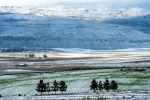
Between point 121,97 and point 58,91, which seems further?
point 58,91

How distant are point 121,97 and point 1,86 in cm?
3070

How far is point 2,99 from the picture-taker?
52750 mm

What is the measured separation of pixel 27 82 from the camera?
2926 inches

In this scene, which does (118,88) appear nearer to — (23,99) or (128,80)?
(128,80)

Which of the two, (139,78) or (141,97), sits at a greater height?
(139,78)

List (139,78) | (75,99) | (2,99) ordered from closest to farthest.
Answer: (75,99) < (2,99) < (139,78)

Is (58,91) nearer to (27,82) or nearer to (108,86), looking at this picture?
(108,86)

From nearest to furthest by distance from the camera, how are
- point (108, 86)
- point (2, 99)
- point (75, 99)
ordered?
point (75, 99)
point (2, 99)
point (108, 86)

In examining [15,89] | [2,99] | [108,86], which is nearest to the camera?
[2,99]

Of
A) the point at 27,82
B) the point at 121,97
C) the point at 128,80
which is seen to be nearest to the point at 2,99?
the point at 121,97

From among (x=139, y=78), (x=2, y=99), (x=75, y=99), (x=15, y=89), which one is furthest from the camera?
(x=139, y=78)

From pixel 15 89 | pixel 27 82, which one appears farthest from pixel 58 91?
pixel 27 82

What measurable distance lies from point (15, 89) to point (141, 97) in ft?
86.6

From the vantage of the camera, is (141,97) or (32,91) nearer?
(141,97)
